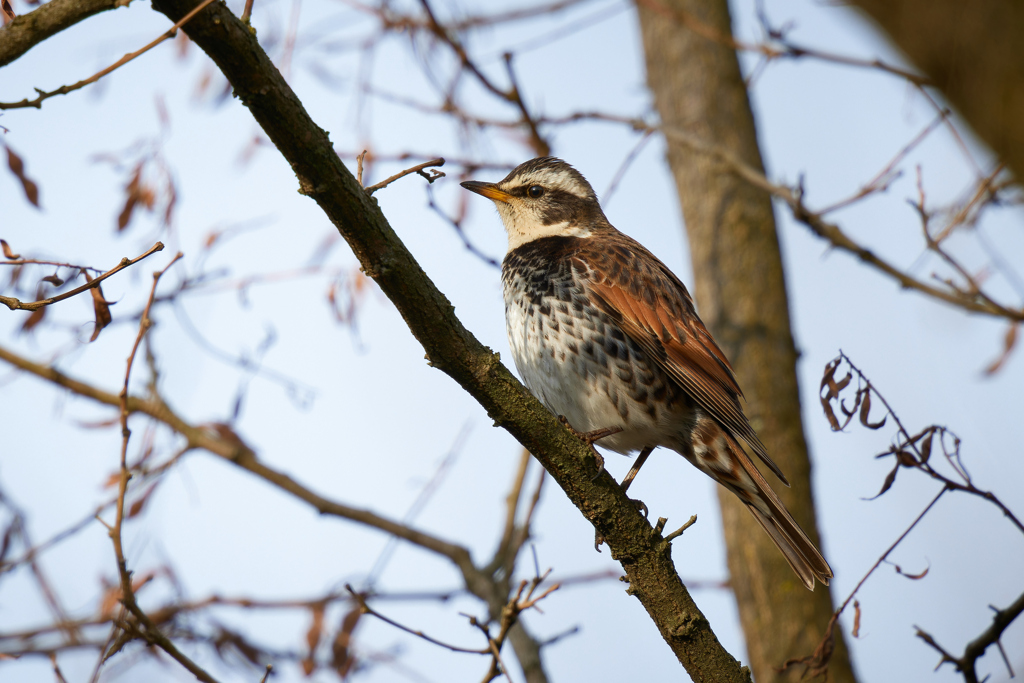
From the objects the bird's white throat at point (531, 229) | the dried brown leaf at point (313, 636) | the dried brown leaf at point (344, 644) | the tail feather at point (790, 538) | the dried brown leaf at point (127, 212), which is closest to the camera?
the tail feather at point (790, 538)

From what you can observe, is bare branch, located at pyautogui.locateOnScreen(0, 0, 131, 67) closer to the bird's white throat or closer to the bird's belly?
the bird's belly

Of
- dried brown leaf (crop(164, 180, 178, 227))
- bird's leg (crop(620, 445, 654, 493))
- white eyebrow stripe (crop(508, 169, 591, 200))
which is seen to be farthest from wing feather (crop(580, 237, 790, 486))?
dried brown leaf (crop(164, 180, 178, 227))

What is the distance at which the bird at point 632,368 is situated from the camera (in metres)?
4.92

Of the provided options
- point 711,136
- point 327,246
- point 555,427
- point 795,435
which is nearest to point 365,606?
point 555,427

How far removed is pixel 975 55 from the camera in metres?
1.96

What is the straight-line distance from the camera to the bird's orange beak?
6.12 m

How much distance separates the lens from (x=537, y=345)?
4984mm

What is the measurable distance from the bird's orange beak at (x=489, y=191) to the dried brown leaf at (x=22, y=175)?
9.81 feet

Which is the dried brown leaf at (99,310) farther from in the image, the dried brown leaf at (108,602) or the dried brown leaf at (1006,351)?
the dried brown leaf at (1006,351)

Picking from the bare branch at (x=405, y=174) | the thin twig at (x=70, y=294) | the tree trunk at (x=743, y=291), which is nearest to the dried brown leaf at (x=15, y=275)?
the thin twig at (x=70, y=294)

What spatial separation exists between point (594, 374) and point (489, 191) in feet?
6.34

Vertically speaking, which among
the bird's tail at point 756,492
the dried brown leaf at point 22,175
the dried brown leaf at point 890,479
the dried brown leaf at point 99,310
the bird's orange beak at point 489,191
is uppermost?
the bird's orange beak at point 489,191

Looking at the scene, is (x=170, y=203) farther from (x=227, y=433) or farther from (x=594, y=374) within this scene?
(x=594, y=374)

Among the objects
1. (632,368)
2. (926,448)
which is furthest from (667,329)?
(926,448)
